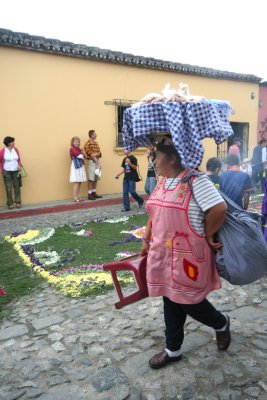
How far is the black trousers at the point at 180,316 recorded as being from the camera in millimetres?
2668

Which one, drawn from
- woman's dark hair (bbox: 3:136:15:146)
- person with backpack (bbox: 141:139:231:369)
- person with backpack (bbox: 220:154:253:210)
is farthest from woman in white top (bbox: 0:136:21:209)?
person with backpack (bbox: 141:139:231:369)

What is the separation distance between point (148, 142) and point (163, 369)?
182cm

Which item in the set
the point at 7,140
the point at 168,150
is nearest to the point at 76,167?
the point at 7,140

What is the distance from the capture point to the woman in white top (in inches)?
381

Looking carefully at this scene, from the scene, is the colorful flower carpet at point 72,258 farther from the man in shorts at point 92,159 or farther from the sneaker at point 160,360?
the man in shorts at point 92,159

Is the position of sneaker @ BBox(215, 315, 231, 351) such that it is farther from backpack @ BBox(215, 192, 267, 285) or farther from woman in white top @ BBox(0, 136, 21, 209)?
woman in white top @ BBox(0, 136, 21, 209)

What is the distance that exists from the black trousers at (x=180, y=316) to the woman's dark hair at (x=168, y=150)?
1.06 m

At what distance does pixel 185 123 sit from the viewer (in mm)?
2369

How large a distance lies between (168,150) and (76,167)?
8.65m

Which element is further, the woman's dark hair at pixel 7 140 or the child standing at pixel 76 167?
the child standing at pixel 76 167

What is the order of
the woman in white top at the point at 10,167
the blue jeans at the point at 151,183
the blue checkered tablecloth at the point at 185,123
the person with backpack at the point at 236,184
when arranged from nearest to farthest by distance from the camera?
1. the blue checkered tablecloth at the point at 185,123
2. the person with backpack at the point at 236,184
3. the blue jeans at the point at 151,183
4. the woman in white top at the point at 10,167

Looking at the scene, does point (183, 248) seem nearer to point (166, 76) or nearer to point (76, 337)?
point (76, 337)

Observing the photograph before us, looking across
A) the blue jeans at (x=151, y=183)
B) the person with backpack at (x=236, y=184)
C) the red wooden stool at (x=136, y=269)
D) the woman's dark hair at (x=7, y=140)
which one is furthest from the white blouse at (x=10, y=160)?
the red wooden stool at (x=136, y=269)

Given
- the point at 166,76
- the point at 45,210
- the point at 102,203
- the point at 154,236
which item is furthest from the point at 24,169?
the point at 154,236
